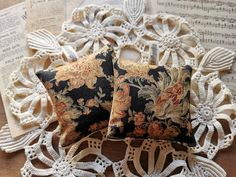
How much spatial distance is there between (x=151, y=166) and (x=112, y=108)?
0.15 metres

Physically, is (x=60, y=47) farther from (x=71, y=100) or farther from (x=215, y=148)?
(x=215, y=148)

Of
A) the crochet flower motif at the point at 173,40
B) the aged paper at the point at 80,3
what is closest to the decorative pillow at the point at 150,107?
the crochet flower motif at the point at 173,40

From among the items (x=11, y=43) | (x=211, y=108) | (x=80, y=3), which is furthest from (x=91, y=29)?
(x=211, y=108)

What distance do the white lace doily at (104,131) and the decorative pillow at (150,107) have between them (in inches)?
2.2

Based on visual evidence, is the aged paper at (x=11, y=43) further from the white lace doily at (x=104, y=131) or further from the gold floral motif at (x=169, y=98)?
the gold floral motif at (x=169, y=98)

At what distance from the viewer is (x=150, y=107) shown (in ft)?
2.85

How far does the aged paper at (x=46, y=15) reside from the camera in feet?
3.41

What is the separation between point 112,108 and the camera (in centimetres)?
88

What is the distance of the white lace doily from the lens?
35.8 inches

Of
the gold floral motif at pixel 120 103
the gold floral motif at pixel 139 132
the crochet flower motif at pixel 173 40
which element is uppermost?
the crochet flower motif at pixel 173 40

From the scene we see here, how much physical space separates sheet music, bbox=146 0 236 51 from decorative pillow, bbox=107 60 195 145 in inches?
7.1

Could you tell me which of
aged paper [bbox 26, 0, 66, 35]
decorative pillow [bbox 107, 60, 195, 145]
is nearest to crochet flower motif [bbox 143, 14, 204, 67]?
decorative pillow [bbox 107, 60, 195, 145]

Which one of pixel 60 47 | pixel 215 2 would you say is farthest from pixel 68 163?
pixel 215 2

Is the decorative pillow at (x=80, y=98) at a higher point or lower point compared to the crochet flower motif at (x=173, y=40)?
lower
